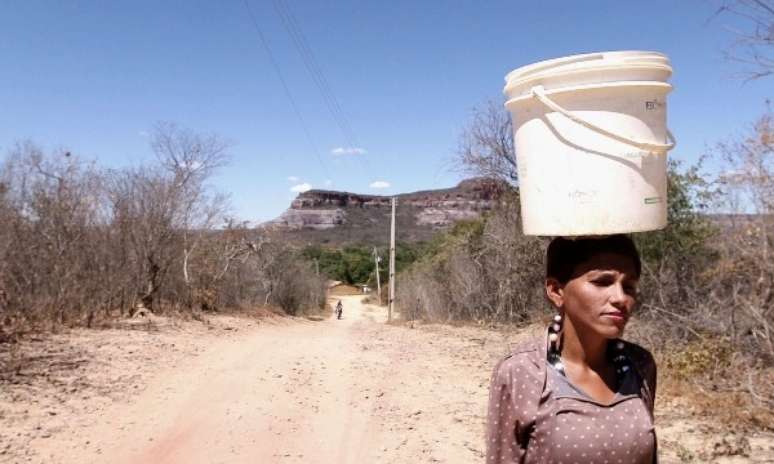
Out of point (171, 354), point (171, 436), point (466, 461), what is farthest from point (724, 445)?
point (171, 354)

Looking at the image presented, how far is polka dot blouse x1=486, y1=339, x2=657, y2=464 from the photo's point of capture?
1.52 metres

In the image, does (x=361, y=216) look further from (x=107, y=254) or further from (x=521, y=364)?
(x=521, y=364)

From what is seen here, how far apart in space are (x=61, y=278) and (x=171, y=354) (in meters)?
3.43

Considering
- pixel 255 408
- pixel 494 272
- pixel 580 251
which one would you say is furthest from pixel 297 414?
pixel 494 272

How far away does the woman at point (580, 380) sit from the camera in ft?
5.06

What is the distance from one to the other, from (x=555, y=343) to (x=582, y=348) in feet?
0.25

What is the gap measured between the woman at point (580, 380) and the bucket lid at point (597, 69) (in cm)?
47

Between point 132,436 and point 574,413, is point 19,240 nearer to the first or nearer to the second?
point 132,436

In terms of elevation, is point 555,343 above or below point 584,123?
below

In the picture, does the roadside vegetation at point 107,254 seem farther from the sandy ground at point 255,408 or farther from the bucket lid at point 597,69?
A: the bucket lid at point 597,69

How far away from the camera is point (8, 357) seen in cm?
724

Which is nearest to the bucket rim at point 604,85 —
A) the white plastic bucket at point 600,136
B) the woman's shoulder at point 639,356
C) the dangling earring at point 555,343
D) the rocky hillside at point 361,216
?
the white plastic bucket at point 600,136

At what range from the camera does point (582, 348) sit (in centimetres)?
170

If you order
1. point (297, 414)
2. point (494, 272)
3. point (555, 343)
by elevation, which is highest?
point (555, 343)
